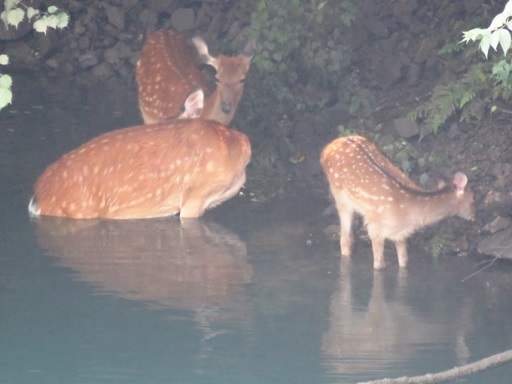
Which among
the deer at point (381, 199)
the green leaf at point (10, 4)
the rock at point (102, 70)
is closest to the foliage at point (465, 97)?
the deer at point (381, 199)

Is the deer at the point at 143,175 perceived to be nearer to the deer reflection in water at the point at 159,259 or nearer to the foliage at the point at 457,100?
the deer reflection in water at the point at 159,259

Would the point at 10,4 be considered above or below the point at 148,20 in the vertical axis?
above

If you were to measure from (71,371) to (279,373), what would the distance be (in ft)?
3.41

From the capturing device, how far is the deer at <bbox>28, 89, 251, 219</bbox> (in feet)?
28.3

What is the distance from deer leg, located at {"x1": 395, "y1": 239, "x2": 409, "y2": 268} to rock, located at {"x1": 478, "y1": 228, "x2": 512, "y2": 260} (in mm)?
529

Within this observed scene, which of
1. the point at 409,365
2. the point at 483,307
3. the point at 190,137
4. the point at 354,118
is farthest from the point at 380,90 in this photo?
the point at 409,365

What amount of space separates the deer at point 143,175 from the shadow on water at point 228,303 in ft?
0.47

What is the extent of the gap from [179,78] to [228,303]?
410 cm

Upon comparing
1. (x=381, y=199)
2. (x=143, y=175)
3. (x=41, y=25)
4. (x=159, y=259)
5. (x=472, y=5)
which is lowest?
(x=159, y=259)

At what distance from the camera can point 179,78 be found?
34.1 feet

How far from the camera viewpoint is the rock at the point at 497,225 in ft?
25.9

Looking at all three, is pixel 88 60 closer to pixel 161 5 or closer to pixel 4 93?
pixel 161 5

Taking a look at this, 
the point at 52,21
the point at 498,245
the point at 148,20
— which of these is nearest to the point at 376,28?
the point at 148,20

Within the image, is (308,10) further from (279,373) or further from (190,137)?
(279,373)
